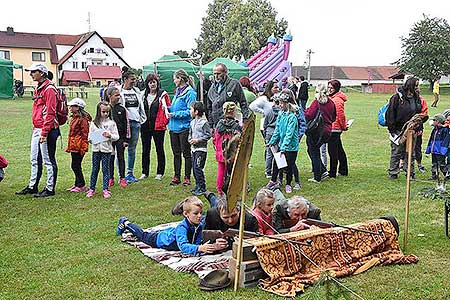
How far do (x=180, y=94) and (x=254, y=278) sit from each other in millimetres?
4812

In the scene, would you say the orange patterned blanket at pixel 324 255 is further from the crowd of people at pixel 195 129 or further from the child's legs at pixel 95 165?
the child's legs at pixel 95 165

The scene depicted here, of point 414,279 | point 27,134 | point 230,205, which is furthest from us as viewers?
point 27,134

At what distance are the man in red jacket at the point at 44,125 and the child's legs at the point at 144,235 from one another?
244 centimetres

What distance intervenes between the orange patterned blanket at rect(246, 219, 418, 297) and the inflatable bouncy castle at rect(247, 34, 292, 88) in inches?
783

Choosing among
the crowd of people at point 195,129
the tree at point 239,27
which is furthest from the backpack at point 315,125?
the tree at point 239,27

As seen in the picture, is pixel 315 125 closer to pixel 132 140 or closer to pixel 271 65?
pixel 132 140

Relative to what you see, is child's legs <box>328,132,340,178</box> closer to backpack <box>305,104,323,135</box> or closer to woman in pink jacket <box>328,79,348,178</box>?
woman in pink jacket <box>328,79,348,178</box>

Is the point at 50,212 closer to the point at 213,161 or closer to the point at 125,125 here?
the point at 125,125

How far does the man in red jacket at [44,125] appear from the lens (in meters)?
7.96

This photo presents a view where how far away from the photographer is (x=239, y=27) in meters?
59.9

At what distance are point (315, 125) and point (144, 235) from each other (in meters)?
4.30

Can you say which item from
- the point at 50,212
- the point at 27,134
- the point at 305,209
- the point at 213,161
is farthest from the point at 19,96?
the point at 305,209

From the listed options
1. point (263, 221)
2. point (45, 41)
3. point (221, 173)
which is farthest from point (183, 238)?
point (45, 41)

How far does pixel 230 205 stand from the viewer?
4.55 m
